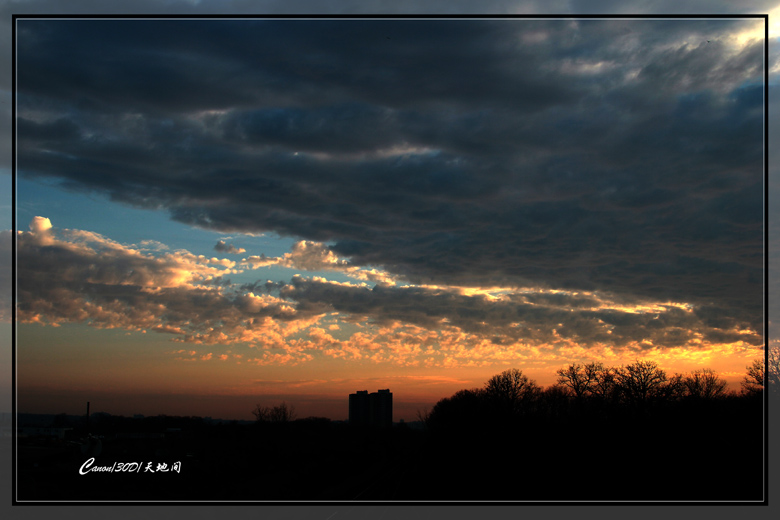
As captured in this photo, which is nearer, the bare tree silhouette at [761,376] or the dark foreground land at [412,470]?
the dark foreground land at [412,470]

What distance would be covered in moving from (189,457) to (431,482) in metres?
21.1

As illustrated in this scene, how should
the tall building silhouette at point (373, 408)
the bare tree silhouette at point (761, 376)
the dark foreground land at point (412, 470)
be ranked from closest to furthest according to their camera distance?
1. the dark foreground land at point (412, 470)
2. the bare tree silhouette at point (761, 376)
3. the tall building silhouette at point (373, 408)

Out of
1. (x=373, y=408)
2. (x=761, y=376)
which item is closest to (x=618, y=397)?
(x=761, y=376)

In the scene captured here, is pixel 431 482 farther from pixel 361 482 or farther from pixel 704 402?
pixel 704 402

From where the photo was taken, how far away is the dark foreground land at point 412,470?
29.3m

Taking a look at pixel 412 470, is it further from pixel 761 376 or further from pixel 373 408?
pixel 373 408

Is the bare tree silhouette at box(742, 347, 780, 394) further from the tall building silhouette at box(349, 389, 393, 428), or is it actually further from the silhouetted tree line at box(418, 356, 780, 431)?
the tall building silhouette at box(349, 389, 393, 428)

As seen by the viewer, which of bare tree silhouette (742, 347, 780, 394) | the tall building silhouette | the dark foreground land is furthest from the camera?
the tall building silhouette

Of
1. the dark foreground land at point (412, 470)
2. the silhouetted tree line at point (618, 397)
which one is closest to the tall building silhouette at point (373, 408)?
the silhouetted tree line at point (618, 397)

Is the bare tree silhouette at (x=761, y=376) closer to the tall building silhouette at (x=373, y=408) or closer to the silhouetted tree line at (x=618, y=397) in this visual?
the silhouetted tree line at (x=618, y=397)

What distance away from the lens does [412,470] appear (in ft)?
200

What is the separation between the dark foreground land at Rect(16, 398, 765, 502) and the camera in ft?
96.1

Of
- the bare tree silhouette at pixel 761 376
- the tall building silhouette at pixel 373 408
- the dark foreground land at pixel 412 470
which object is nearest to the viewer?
the dark foreground land at pixel 412 470

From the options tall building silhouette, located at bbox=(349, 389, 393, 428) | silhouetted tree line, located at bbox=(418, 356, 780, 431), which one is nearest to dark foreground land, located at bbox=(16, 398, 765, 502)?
silhouetted tree line, located at bbox=(418, 356, 780, 431)
